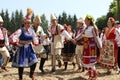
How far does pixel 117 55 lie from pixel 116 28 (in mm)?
955

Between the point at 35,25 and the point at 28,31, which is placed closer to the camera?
the point at 28,31

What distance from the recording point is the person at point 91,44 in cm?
1016

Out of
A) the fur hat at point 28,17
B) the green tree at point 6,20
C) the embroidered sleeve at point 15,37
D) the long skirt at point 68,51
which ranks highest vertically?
the green tree at point 6,20

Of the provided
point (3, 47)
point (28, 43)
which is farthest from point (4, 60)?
point (28, 43)

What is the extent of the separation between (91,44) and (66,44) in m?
3.52

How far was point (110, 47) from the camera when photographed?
11891 mm

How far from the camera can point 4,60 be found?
12.8 meters

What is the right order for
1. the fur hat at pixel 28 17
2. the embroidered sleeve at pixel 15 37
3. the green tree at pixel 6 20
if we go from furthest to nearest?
the green tree at pixel 6 20 → the fur hat at pixel 28 17 → the embroidered sleeve at pixel 15 37

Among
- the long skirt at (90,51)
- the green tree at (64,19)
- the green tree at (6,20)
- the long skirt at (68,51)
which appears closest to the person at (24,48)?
the long skirt at (90,51)

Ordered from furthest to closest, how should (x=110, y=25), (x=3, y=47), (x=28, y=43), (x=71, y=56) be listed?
(x=71, y=56) < (x=3, y=47) < (x=110, y=25) < (x=28, y=43)

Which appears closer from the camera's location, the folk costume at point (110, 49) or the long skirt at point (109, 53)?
the folk costume at point (110, 49)

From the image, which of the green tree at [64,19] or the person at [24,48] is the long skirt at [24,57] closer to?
the person at [24,48]

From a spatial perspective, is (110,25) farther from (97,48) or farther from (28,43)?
(28,43)

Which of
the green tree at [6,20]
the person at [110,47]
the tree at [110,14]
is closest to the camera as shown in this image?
the person at [110,47]
